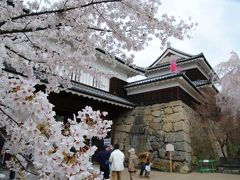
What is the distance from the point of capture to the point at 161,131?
11.1m

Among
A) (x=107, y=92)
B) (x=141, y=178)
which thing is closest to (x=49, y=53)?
(x=141, y=178)

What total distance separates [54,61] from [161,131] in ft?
26.8

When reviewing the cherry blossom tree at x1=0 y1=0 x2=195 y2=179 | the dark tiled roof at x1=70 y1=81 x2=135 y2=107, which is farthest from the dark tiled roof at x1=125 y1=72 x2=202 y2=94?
the cherry blossom tree at x1=0 y1=0 x2=195 y2=179

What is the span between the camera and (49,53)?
12.1 feet

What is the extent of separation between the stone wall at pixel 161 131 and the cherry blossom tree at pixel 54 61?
22.2ft

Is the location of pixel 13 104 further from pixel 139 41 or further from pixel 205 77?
pixel 205 77

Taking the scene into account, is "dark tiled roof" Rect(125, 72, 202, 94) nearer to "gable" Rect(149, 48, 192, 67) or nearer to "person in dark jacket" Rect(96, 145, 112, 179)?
"person in dark jacket" Rect(96, 145, 112, 179)

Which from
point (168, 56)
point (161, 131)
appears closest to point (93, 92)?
point (161, 131)

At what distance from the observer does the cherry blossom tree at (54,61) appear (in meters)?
1.66

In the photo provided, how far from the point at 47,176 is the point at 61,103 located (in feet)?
28.1

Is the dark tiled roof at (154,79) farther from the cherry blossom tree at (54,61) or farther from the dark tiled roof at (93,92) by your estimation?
the cherry blossom tree at (54,61)

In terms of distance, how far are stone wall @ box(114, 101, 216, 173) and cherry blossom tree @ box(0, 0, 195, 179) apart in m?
6.76

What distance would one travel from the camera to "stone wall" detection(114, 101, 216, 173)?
33.7 ft

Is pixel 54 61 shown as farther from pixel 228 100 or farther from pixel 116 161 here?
pixel 228 100
